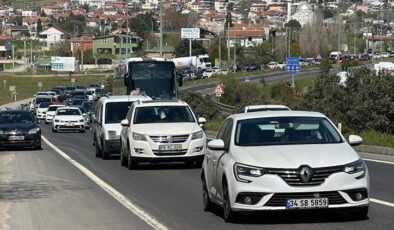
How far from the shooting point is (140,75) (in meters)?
52.6

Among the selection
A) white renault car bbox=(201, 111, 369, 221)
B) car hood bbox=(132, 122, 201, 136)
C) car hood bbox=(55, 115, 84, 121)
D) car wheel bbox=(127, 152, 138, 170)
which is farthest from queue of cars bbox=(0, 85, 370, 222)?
car hood bbox=(55, 115, 84, 121)

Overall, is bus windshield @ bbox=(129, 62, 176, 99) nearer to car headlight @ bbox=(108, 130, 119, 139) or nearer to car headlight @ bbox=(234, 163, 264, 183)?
car headlight @ bbox=(108, 130, 119, 139)

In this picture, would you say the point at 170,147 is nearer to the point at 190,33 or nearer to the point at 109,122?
the point at 109,122

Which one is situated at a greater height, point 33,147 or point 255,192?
point 255,192

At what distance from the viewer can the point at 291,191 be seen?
1384 centimetres

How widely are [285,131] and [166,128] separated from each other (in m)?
11.2

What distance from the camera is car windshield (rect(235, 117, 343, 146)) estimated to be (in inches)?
595

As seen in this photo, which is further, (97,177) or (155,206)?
A: (97,177)

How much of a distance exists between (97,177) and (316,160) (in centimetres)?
1142

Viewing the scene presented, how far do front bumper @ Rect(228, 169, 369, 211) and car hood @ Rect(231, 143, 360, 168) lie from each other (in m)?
0.20

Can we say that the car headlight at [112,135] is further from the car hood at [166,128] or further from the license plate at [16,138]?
the license plate at [16,138]

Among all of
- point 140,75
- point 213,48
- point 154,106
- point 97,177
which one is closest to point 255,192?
point 97,177

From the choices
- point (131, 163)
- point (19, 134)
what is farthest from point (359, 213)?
point (19, 134)

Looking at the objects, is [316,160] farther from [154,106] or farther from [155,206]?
[154,106]
